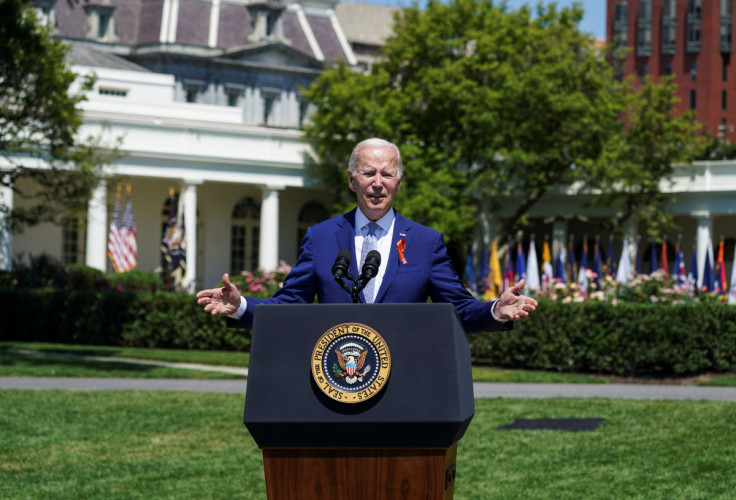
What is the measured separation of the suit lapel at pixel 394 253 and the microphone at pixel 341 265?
32 cm

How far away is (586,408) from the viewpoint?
45.3 feet

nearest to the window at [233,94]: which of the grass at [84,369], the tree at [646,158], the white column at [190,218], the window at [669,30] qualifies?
the white column at [190,218]

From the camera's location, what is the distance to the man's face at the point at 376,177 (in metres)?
4.99

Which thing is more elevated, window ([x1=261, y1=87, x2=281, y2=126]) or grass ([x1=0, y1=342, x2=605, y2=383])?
window ([x1=261, y1=87, x2=281, y2=126])

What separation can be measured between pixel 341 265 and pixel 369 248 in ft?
1.54

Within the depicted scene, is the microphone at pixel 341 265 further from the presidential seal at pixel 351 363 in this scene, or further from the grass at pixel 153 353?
the grass at pixel 153 353

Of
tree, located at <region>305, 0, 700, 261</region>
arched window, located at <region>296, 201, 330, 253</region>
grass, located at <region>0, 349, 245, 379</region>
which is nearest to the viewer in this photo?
grass, located at <region>0, 349, 245, 379</region>

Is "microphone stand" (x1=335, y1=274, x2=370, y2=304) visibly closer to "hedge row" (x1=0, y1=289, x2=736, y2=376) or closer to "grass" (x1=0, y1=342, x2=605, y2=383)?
"grass" (x1=0, y1=342, x2=605, y2=383)

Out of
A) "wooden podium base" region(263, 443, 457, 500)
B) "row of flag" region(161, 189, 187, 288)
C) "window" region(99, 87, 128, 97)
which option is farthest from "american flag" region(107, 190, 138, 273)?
"wooden podium base" region(263, 443, 457, 500)

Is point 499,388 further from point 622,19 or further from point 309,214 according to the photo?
point 622,19

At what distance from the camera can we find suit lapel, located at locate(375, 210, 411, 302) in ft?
16.5

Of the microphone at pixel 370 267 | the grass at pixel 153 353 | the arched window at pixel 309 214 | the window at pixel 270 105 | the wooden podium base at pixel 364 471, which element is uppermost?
the window at pixel 270 105

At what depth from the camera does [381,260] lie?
5.05 metres

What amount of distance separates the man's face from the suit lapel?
4.9 inches
